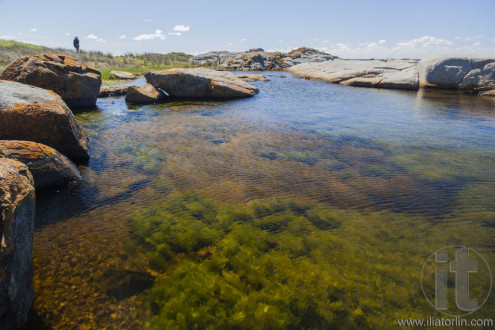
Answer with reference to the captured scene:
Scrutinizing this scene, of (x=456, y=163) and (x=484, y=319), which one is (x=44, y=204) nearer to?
(x=484, y=319)

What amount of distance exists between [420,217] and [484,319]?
2099mm

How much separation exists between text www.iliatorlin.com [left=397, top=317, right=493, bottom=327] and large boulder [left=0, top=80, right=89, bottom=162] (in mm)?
7922

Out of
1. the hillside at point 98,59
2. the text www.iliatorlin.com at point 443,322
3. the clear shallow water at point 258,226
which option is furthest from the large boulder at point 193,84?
the text www.iliatorlin.com at point 443,322

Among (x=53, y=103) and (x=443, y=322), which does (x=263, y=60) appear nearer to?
(x=53, y=103)

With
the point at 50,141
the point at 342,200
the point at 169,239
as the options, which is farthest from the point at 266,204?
the point at 50,141

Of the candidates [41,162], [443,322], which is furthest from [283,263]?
[41,162]

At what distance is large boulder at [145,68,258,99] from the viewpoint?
1727 centimetres

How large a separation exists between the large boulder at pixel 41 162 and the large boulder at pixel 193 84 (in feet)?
40.4

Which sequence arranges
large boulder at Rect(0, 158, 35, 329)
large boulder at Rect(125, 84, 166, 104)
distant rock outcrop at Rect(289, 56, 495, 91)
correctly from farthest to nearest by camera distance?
distant rock outcrop at Rect(289, 56, 495, 91)
large boulder at Rect(125, 84, 166, 104)
large boulder at Rect(0, 158, 35, 329)

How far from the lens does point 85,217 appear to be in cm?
484

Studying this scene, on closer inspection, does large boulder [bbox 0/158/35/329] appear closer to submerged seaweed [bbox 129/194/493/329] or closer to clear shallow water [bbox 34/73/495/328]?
clear shallow water [bbox 34/73/495/328]

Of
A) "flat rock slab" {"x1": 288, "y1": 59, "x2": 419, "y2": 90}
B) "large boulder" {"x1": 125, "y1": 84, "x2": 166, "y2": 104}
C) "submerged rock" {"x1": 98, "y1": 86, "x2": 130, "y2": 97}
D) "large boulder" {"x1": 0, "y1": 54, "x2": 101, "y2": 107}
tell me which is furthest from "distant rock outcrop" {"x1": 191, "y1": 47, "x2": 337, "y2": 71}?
"large boulder" {"x1": 0, "y1": 54, "x2": 101, "y2": 107}

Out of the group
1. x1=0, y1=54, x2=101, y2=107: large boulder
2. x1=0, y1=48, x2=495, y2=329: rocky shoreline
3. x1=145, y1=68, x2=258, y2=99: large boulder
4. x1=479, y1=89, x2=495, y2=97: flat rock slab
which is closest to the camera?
x1=0, y1=48, x2=495, y2=329: rocky shoreline

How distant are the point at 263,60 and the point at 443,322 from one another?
5718cm
